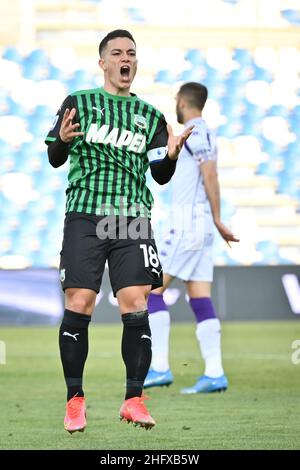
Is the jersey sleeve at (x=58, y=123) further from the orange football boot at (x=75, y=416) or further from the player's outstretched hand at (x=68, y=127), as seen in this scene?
the orange football boot at (x=75, y=416)

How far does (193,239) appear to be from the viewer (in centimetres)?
756

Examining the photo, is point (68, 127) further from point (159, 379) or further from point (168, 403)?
point (159, 379)

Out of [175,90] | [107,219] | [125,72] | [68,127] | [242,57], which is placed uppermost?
[242,57]

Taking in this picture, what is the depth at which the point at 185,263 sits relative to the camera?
7.45 m

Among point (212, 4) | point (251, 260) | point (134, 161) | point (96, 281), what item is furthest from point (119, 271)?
point (212, 4)

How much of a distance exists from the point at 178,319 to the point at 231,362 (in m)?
5.71

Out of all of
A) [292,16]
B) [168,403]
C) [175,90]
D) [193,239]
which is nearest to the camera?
[168,403]

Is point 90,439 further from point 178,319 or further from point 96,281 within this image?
point 178,319

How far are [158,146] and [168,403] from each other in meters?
2.12

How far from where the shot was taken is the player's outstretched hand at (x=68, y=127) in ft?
15.2

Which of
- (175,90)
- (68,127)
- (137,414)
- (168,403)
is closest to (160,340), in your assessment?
(168,403)

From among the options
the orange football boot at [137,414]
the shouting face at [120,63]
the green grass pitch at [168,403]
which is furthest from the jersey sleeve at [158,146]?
the green grass pitch at [168,403]

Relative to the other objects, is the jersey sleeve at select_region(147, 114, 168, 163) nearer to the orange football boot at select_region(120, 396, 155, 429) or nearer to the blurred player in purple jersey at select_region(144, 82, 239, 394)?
the orange football boot at select_region(120, 396, 155, 429)

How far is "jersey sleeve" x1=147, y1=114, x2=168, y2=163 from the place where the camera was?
491cm
